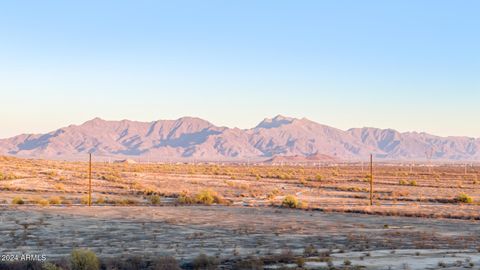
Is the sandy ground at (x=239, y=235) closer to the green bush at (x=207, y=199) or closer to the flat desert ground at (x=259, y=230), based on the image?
the flat desert ground at (x=259, y=230)

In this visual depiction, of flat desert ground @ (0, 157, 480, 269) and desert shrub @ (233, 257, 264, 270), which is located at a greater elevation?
desert shrub @ (233, 257, 264, 270)

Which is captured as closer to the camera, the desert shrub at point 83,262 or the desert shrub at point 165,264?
the desert shrub at point 83,262

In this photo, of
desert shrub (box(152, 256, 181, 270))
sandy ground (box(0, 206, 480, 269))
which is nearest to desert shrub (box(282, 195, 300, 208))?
sandy ground (box(0, 206, 480, 269))

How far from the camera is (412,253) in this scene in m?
19.7

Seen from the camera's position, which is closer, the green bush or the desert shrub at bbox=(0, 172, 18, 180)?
the green bush

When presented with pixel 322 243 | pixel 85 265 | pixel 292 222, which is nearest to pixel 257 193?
pixel 292 222

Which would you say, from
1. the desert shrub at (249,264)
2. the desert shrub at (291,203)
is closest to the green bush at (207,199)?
the desert shrub at (291,203)

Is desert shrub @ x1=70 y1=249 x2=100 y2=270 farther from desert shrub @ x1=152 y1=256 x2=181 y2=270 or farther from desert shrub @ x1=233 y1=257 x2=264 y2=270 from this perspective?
desert shrub @ x1=233 y1=257 x2=264 y2=270

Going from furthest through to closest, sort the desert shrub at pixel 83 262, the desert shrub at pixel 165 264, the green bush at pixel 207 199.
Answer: the green bush at pixel 207 199 < the desert shrub at pixel 165 264 < the desert shrub at pixel 83 262

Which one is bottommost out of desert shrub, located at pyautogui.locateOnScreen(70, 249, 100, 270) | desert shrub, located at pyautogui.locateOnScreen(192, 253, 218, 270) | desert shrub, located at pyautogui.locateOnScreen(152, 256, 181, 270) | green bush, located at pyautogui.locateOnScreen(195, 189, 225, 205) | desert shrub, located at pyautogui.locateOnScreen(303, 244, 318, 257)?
green bush, located at pyautogui.locateOnScreen(195, 189, 225, 205)

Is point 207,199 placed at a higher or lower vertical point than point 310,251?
lower

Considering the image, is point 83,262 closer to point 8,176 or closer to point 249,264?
point 249,264

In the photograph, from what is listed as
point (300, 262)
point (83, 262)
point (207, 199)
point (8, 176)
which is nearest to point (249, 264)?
point (300, 262)

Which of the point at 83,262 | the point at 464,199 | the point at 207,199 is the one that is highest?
the point at 83,262
